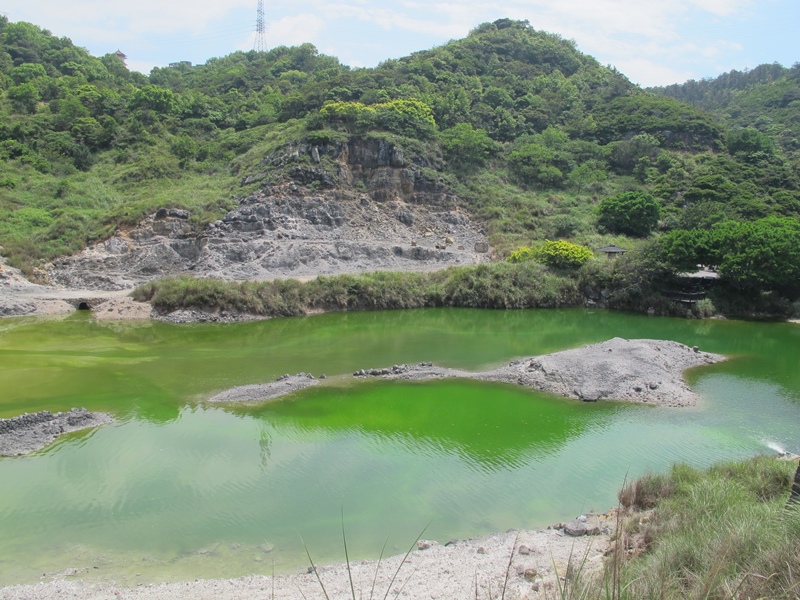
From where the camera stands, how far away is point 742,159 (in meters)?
62.0

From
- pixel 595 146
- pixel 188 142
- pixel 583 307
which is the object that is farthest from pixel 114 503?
pixel 595 146

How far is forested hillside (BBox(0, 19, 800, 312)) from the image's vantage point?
47906 millimetres

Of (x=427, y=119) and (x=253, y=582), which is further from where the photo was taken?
(x=427, y=119)

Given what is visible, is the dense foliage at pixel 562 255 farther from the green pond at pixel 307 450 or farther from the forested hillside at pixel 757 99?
the forested hillside at pixel 757 99

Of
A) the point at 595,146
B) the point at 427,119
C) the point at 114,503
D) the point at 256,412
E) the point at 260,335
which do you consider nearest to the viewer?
the point at 114,503

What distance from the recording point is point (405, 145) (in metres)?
55.2

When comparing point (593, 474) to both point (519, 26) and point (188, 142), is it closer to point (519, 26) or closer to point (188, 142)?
point (188, 142)

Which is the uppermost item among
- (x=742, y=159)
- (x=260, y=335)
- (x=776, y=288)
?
(x=742, y=159)

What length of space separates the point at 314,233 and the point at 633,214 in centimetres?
2788

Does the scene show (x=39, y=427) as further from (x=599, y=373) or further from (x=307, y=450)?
(x=599, y=373)

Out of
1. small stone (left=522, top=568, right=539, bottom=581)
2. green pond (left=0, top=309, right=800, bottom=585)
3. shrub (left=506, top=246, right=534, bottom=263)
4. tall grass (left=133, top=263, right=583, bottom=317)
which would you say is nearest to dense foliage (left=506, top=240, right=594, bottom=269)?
shrub (left=506, top=246, right=534, bottom=263)

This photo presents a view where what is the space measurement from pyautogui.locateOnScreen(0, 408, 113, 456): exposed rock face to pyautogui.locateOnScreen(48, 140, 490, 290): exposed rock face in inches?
891

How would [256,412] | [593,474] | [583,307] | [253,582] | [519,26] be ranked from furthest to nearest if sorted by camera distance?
1. [519,26]
2. [583,307]
3. [256,412]
4. [593,474]
5. [253,582]

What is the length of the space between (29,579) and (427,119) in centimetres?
5631
